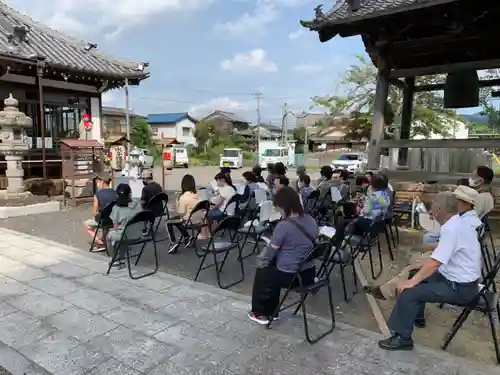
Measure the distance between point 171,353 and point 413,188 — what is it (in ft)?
19.7

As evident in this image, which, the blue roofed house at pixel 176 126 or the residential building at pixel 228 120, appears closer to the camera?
the blue roofed house at pixel 176 126

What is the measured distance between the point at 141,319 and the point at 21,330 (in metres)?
0.94

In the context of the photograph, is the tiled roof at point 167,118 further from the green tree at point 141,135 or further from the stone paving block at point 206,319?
the stone paving block at point 206,319

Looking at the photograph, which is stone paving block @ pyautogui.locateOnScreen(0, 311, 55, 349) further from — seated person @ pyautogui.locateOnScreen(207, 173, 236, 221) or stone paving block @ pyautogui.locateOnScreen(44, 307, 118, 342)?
seated person @ pyautogui.locateOnScreen(207, 173, 236, 221)

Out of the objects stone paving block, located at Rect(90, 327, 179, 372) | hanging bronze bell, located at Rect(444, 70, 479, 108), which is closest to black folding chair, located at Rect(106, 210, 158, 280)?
stone paving block, located at Rect(90, 327, 179, 372)

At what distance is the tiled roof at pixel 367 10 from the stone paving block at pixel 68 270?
4887mm

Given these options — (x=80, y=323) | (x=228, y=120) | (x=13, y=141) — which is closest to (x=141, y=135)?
(x=228, y=120)

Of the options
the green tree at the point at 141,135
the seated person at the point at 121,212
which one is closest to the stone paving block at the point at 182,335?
the seated person at the point at 121,212

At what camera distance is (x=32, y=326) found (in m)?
3.38

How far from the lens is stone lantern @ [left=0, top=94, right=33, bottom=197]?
30.0 feet

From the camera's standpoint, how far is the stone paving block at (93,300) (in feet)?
12.3

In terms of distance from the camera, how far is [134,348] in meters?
3.01

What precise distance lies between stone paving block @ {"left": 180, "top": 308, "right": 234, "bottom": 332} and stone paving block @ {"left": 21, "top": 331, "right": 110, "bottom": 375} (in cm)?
79

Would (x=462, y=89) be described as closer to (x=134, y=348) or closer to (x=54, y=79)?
(x=134, y=348)
